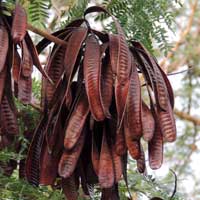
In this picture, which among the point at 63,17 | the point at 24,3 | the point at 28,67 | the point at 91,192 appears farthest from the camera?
the point at 63,17

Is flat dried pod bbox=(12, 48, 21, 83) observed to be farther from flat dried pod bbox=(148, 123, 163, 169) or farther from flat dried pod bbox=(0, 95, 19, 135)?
flat dried pod bbox=(148, 123, 163, 169)

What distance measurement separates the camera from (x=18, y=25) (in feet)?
1.58

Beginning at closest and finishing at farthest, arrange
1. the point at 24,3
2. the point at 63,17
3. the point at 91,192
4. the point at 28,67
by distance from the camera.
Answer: the point at 28,67
the point at 91,192
the point at 24,3
the point at 63,17

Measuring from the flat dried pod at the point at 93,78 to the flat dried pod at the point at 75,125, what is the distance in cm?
3

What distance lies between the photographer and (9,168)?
71cm

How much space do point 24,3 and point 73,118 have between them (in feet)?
0.87

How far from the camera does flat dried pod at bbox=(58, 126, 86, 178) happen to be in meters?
0.53

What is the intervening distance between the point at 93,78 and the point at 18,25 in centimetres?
8

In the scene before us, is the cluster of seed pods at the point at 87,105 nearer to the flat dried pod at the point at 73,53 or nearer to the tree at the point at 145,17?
the flat dried pod at the point at 73,53

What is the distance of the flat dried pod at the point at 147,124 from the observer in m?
0.52

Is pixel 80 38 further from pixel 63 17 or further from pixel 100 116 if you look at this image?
pixel 63 17

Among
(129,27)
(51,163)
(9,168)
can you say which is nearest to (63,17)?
(129,27)

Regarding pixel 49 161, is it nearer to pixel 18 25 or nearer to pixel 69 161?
pixel 69 161

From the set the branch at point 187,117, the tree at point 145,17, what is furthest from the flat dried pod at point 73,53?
the branch at point 187,117
